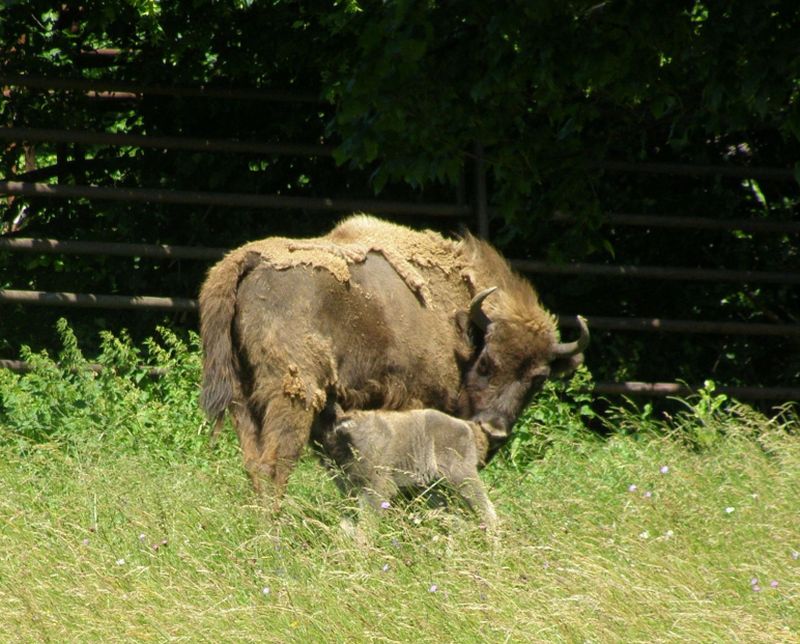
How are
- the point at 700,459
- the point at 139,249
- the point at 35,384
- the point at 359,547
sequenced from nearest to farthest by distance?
the point at 359,547
the point at 700,459
the point at 35,384
the point at 139,249

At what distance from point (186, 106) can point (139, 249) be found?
3.70ft

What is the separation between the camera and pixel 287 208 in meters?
9.15

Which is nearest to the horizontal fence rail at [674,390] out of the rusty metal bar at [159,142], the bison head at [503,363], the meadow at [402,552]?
the rusty metal bar at [159,142]

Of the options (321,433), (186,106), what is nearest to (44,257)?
(186,106)

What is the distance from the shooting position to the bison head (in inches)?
262

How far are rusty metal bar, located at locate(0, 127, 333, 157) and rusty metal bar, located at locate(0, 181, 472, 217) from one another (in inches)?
11.2

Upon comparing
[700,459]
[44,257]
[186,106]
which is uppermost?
[186,106]

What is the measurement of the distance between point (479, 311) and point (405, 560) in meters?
1.96

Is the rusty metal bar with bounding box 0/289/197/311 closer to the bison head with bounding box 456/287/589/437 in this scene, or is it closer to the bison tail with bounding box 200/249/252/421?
the bison head with bounding box 456/287/589/437

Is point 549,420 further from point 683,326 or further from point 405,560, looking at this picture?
point 405,560

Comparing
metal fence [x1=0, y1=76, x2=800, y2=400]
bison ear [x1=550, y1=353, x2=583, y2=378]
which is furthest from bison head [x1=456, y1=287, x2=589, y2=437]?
metal fence [x1=0, y1=76, x2=800, y2=400]

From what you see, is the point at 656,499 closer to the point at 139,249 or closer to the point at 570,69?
the point at 570,69

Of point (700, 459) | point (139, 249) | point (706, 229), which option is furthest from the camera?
point (706, 229)

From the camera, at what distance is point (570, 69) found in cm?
571
